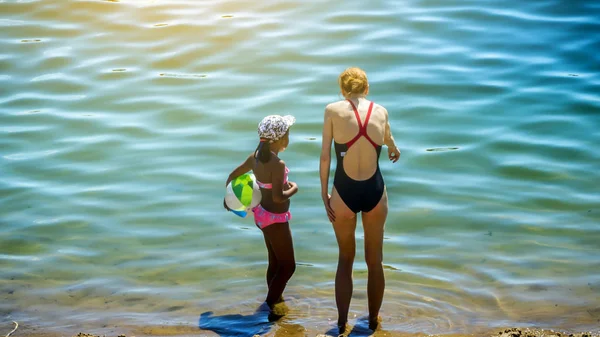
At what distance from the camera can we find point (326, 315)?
7383 mm

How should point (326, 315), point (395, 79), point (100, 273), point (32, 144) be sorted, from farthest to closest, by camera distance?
point (395, 79) < point (32, 144) < point (100, 273) < point (326, 315)

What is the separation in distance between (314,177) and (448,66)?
4349mm

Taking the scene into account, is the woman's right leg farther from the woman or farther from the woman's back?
the woman's back

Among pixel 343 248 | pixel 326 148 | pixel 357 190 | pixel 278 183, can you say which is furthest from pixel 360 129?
pixel 343 248

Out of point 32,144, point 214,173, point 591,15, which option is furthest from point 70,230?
point 591,15

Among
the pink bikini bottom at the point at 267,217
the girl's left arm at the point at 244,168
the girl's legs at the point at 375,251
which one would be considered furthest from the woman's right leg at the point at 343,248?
the girl's left arm at the point at 244,168

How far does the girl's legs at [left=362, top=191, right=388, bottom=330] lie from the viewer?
6.60m

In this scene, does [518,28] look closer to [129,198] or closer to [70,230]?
[129,198]

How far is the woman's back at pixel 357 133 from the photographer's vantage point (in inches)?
251

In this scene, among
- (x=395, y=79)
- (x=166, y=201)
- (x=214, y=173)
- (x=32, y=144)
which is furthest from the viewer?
(x=395, y=79)

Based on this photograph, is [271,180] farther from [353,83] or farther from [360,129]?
[353,83]

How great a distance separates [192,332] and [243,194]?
1270mm

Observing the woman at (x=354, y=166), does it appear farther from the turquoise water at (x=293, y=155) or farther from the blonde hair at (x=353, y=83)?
the turquoise water at (x=293, y=155)

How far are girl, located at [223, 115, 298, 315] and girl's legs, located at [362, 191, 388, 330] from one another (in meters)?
0.70
